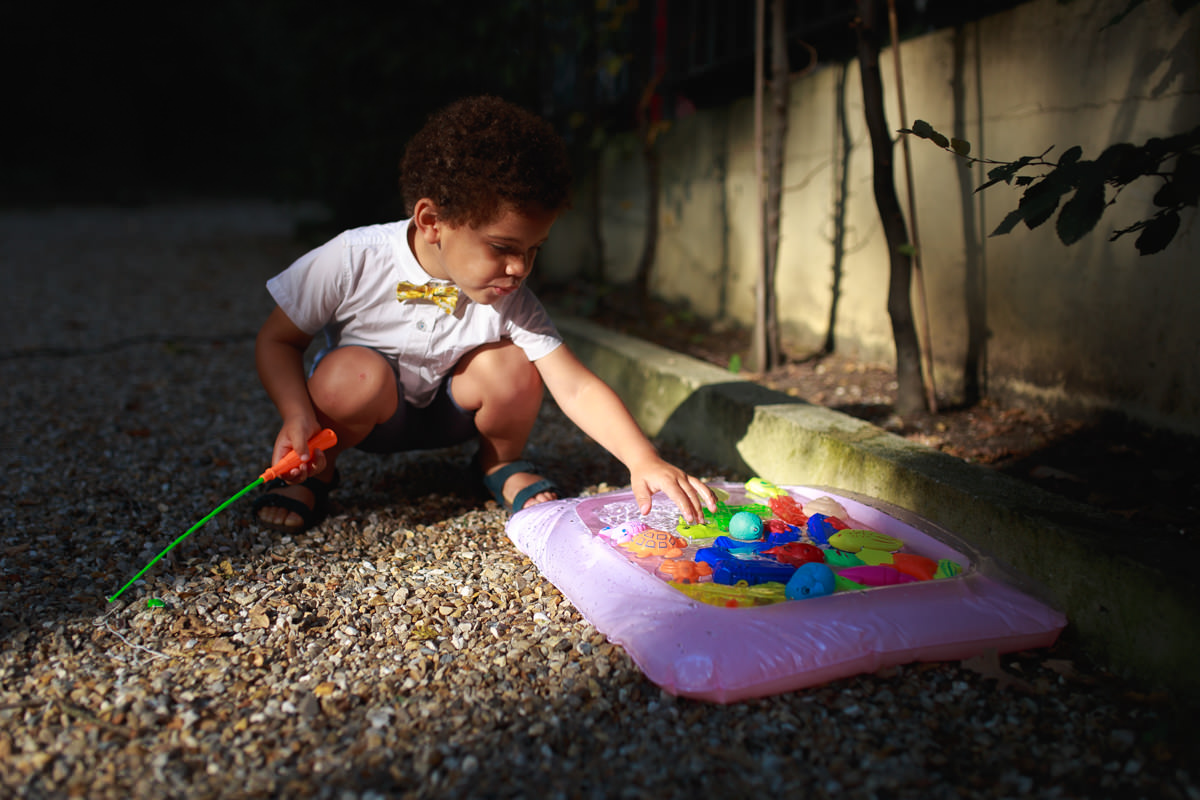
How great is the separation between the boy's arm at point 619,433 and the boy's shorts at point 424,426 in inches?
9.2

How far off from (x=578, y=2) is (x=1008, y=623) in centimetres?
366

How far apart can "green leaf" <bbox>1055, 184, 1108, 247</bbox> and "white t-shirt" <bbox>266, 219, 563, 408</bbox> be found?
1.07 metres

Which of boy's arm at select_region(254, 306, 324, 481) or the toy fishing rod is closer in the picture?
the toy fishing rod

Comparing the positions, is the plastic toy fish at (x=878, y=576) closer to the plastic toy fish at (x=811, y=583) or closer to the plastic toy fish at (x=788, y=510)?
the plastic toy fish at (x=811, y=583)

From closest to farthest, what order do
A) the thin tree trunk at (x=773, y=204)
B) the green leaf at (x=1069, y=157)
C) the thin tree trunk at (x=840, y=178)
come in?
the green leaf at (x=1069, y=157)
the thin tree trunk at (x=773, y=204)
the thin tree trunk at (x=840, y=178)

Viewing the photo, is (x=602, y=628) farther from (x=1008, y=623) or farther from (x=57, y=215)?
(x=57, y=215)

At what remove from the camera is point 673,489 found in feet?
5.36

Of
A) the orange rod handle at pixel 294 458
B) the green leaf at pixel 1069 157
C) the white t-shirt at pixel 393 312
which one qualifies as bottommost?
the orange rod handle at pixel 294 458

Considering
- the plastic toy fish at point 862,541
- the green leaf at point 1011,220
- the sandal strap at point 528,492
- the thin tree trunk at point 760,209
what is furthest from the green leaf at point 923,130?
the thin tree trunk at point 760,209

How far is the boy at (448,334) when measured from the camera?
1.66 m

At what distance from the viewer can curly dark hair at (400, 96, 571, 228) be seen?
1634mm

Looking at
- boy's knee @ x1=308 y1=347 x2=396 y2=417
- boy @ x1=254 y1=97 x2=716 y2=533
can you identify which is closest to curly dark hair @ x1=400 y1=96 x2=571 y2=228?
boy @ x1=254 y1=97 x2=716 y2=533

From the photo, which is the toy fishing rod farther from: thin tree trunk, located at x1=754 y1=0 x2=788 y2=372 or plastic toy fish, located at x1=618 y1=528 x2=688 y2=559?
thin tree trunk, located at x1=754 y1=0 x2=788 y2=372

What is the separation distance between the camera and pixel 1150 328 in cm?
201
